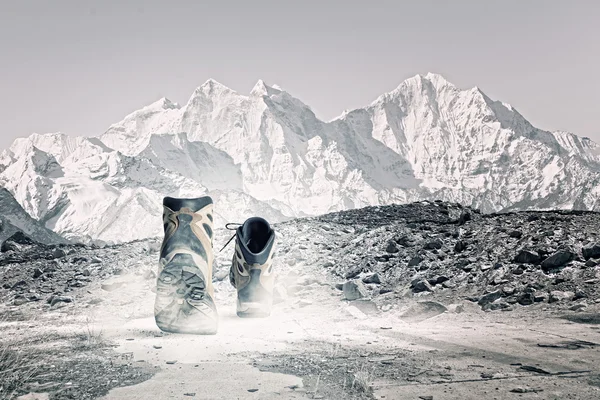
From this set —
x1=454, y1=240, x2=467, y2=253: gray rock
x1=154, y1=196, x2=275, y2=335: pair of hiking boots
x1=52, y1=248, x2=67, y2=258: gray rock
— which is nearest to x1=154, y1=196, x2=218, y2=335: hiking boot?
x1=154, y1=196, x2=275, y2=335: pair of hiking boots

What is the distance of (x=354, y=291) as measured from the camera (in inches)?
323

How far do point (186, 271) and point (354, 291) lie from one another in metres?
3.36

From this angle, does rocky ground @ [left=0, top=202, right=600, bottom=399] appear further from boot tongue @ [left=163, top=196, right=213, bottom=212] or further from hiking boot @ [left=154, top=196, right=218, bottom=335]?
boot tongue @ [left=163, top=196, right=213, bottom=212]

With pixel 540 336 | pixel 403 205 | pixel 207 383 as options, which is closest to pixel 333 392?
pixel 207 383

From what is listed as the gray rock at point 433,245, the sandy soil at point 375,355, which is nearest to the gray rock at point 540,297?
the sandy soil at point 375,355

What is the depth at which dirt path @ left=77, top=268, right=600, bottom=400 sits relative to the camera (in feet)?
11.4

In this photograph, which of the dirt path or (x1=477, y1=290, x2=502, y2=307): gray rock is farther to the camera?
(x1=477, y1=290, x2=502, y2=307): gray rock

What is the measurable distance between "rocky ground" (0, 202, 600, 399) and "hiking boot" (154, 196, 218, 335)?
0.27 meters

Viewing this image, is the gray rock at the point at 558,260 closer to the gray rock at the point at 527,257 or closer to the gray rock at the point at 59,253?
the gray rock at the point at 527,257

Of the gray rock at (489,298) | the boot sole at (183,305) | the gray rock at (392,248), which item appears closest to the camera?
the boot sole at (183,305)

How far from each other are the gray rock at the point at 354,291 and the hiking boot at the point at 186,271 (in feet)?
9.32

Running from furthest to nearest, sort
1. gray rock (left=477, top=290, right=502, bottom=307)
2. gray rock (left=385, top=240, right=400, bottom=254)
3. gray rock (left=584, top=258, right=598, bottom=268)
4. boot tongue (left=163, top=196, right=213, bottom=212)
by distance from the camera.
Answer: gray rock (left=385, top=240, right=400, bottom=254)
gray rock (left=584, top=258, right=598, bottom=268)
gray rock (left=477, top=290, right=502, bottom=307)
boot tongue (left=163, top=196, right=213, bottom=212)

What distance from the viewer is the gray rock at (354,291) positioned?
8156 millimetres

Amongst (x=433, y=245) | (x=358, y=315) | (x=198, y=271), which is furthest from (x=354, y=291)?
(x=198, y=271)
